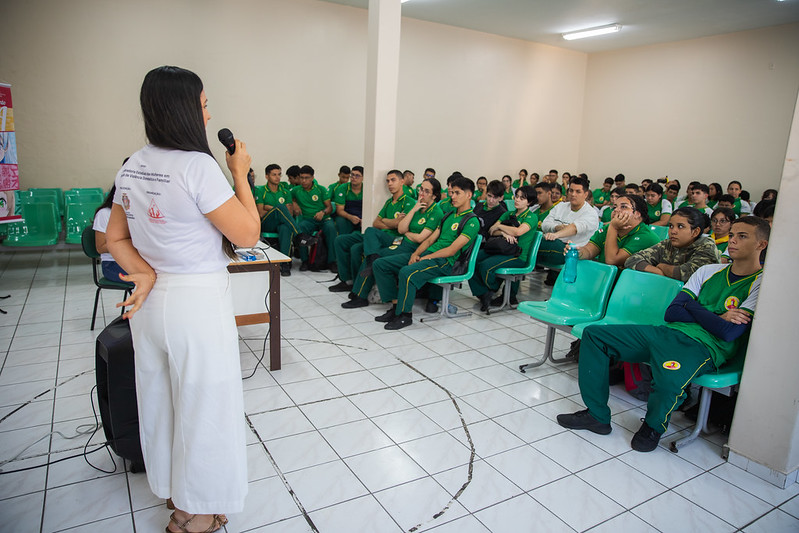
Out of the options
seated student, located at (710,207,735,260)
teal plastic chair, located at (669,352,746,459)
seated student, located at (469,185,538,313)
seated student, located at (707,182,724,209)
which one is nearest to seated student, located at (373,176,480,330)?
seated student, located at (469,185,538,313)

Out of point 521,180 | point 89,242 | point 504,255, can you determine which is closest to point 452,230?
point 504,255

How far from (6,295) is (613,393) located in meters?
4.97

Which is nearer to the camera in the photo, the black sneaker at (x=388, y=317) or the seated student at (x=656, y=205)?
the black sneaker at (x=388, y=317)

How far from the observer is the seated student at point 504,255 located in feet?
15.2

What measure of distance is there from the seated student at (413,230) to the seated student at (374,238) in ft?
0.45

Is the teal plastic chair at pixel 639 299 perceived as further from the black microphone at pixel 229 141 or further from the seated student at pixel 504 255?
the black microphone at pixel 229 141

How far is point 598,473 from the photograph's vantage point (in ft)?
7.52

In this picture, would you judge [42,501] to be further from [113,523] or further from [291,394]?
[291,394]

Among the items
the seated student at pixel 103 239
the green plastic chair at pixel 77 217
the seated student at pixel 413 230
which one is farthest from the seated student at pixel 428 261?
the green plastic chair at pixel 77 217

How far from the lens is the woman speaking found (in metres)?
1.47

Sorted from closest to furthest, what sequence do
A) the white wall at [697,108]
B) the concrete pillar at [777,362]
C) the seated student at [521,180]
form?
1. the concrete pillar at [777,362]
2. the white wall at [697,108]
3. the seated student at [521,180]

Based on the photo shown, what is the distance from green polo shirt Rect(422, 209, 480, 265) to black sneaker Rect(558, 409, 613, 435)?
1.89 m

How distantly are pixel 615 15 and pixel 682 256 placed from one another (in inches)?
229

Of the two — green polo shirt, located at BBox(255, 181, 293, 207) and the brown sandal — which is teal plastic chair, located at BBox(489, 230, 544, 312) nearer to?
green polo shirt, located at BBox(255, 181, 293, 207)
